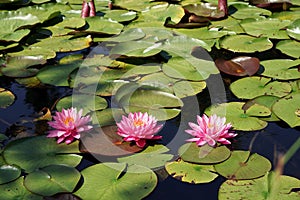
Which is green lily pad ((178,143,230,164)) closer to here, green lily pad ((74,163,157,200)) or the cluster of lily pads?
the cluster of lily pads

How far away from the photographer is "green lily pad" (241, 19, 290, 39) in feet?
8.83

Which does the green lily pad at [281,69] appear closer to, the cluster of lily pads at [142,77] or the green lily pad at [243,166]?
the cluster of lily pads at [142,77]

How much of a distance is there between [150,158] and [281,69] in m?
0.96

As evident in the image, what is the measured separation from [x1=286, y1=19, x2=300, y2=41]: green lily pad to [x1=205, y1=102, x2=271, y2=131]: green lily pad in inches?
32.5

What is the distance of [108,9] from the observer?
3.22 metres

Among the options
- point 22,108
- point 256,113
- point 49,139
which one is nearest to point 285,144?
point 256,113

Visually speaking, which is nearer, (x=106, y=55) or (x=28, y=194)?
(x=28, y=194)

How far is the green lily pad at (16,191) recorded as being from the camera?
5.01ft

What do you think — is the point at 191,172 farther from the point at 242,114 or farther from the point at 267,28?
the point at 267,28

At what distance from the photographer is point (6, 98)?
2152mm

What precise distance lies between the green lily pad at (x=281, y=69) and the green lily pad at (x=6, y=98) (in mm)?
1214

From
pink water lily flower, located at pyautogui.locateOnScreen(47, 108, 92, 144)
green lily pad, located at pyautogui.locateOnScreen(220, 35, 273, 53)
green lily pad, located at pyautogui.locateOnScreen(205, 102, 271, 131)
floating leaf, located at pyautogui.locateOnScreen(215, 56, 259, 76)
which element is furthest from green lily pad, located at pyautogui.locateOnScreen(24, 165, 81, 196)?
green lily pad, located at pyautogui.locateOnScreen(220, 35, 273, 53)

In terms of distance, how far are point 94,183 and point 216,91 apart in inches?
32.8

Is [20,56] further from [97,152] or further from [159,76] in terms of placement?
[97,152]
